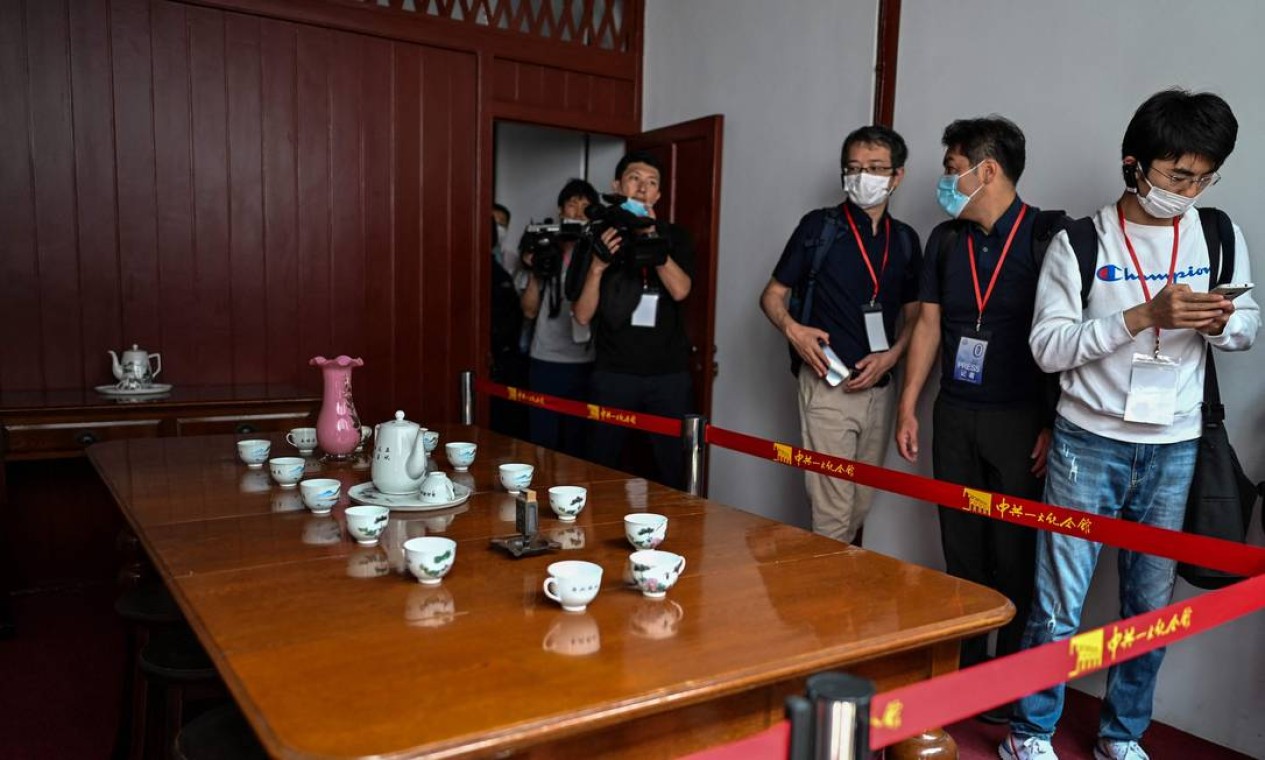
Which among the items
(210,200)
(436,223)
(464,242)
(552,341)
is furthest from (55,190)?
(552,341)

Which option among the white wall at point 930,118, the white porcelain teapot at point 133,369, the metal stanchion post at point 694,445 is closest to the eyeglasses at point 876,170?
the white wall at point 930,118

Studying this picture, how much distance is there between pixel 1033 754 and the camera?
2320mm

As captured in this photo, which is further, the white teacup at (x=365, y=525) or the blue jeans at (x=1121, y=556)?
the blue jeans at (x=1121, y=556)

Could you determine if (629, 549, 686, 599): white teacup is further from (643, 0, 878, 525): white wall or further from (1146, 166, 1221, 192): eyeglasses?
(643, 0, 878, 525): white wall

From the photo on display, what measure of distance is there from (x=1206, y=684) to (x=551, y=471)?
1.85 meters

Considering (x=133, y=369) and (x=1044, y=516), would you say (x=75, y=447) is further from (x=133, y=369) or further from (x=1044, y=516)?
(x=1044, y=516)

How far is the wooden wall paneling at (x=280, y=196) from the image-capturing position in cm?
385

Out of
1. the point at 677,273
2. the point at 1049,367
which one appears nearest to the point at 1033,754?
the point at 1049,367

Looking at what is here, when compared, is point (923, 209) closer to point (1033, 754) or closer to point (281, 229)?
point (1033, 754)

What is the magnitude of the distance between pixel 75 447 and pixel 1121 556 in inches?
127

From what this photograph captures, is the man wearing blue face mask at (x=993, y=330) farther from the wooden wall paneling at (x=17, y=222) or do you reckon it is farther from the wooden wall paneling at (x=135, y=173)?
the wooden wall paneling at (x=17, y=222)

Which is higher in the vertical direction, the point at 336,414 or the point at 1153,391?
the point at 1153,391

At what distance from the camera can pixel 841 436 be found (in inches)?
124

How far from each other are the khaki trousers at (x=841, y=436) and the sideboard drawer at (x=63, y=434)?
7.45 feet
